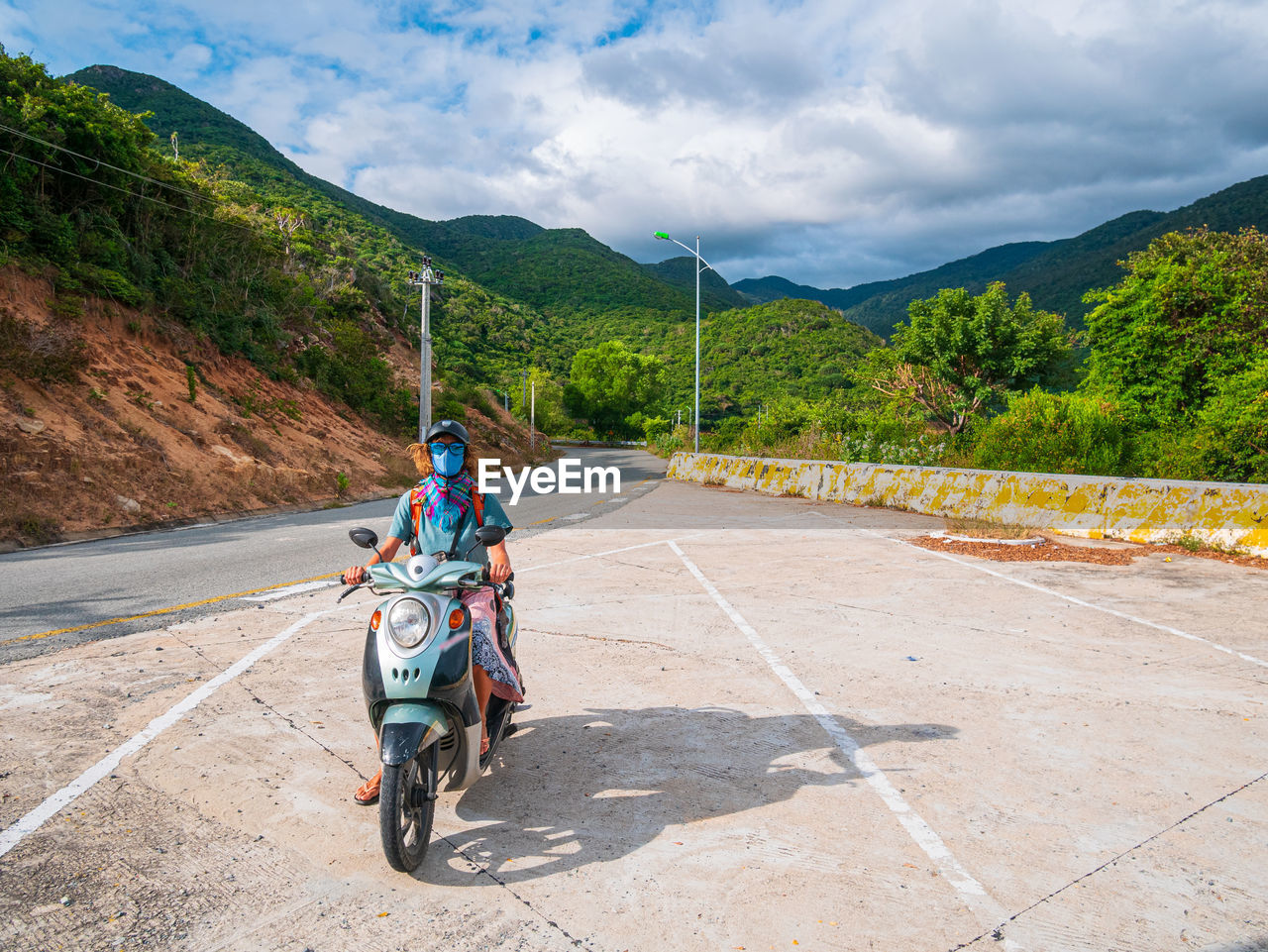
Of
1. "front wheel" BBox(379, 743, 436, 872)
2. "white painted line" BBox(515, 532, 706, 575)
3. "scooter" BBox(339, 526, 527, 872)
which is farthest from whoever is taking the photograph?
"white painted line" BBox(515, 532, 706, 575)

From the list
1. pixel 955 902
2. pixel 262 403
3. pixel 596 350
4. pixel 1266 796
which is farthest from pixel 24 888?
pixel 596 350

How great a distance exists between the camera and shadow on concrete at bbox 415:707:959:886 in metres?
3.34

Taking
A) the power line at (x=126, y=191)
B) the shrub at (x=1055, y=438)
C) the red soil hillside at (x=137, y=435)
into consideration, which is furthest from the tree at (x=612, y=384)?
the shrub at (x=1055, y=438)

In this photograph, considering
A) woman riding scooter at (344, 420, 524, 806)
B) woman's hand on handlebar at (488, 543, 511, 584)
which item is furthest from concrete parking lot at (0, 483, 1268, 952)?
woman's hand on handlebar at (488, 543, 511, 584)

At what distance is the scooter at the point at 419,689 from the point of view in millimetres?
3109

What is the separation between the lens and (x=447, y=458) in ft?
13.2

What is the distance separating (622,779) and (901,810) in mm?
1321

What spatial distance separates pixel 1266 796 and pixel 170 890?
4737 mm

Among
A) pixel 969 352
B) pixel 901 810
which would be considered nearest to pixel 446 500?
pixel 901 810

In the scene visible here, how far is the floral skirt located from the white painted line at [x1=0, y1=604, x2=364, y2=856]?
6.44 feet

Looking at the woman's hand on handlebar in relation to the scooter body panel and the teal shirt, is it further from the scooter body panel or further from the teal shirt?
the scooter body panel

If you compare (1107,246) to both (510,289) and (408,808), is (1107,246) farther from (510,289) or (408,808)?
(408,808)

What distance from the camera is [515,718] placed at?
4812 mm

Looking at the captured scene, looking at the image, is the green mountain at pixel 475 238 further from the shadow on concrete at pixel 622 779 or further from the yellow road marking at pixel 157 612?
the shadow on concrete at pixel 622 779
